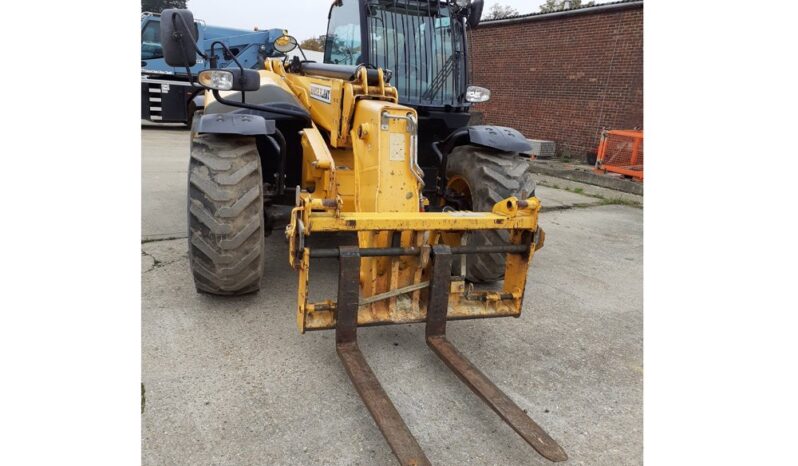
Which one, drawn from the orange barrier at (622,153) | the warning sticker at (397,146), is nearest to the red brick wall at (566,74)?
the orange barrier at (622,153)

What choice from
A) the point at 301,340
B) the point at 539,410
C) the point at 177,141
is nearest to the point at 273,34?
the point at 177,141

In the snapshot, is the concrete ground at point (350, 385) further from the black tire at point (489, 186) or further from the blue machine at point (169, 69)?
the blue machine at point (169, 69)

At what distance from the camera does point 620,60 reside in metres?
12.5

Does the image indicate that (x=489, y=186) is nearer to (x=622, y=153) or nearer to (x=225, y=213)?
(x=225, y=213)

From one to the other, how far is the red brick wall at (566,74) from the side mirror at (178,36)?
11218 millimetres

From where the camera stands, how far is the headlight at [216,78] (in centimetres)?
367

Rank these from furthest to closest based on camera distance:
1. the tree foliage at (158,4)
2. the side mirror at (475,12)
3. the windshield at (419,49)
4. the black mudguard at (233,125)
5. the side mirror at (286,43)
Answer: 1. the tree foliage at (158,4)
2. the side mirror at (286,43)
3. the side mirror at (475,12)
4. the windshield at (419,49)
5. the black mudguard at (233,125)

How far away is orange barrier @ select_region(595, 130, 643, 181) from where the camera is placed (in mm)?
10789

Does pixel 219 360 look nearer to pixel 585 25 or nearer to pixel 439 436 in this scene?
pixel 439 436

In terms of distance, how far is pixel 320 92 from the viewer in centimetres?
434

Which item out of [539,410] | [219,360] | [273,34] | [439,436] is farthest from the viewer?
[273,34]

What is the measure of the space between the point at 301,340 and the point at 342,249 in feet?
2.82

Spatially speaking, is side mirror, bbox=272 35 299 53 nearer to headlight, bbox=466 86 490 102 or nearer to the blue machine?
headlight, bbox=466 86 490 102

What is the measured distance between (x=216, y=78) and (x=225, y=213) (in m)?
0.97
